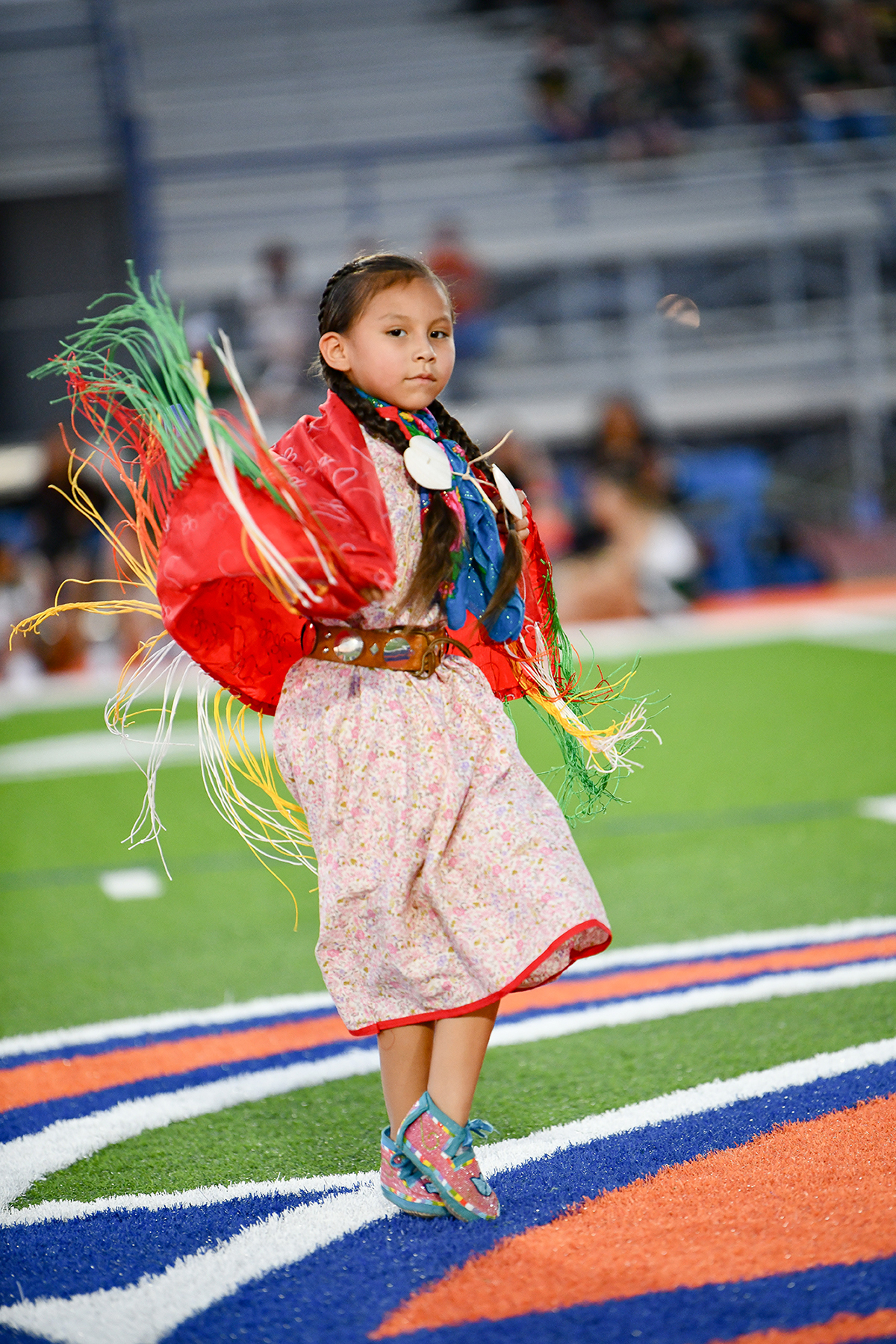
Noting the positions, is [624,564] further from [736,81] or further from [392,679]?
[736,81]

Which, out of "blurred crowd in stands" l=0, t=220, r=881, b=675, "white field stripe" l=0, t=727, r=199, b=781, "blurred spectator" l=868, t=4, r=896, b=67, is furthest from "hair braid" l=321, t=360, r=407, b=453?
"blurred spectator" l=868, t=4, r=896, b=67

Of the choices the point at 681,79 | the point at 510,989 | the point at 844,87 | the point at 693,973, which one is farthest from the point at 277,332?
the point at 510,989

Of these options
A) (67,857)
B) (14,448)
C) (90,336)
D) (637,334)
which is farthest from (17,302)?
(90,336)

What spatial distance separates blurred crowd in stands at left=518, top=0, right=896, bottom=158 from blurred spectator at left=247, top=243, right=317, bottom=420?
15.4 ft

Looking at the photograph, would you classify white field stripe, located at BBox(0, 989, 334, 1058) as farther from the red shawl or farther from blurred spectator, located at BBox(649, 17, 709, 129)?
blurred spectator, located at BBox(649, 17, 709, 129)

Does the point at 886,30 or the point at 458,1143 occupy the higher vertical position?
the point at 886,30

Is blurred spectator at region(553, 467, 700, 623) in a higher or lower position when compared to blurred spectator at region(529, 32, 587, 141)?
lower

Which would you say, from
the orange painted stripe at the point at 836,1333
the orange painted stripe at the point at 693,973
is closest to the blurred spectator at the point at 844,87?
the orange painted stripe at the point at 693,973

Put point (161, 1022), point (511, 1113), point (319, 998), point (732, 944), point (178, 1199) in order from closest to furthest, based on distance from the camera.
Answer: point (178, 1199) → point (511, 1113) → point (161, 1022) → point (319, 998) → point (732, 944)

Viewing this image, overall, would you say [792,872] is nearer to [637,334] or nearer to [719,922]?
[719,922]

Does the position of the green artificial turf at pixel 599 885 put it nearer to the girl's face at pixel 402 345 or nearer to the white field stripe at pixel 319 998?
the white field stripe at pixel 319 998

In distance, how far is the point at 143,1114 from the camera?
6.89ft

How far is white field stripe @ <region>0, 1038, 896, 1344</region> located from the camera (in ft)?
4.88

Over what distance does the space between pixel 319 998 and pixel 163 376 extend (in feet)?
4.22
